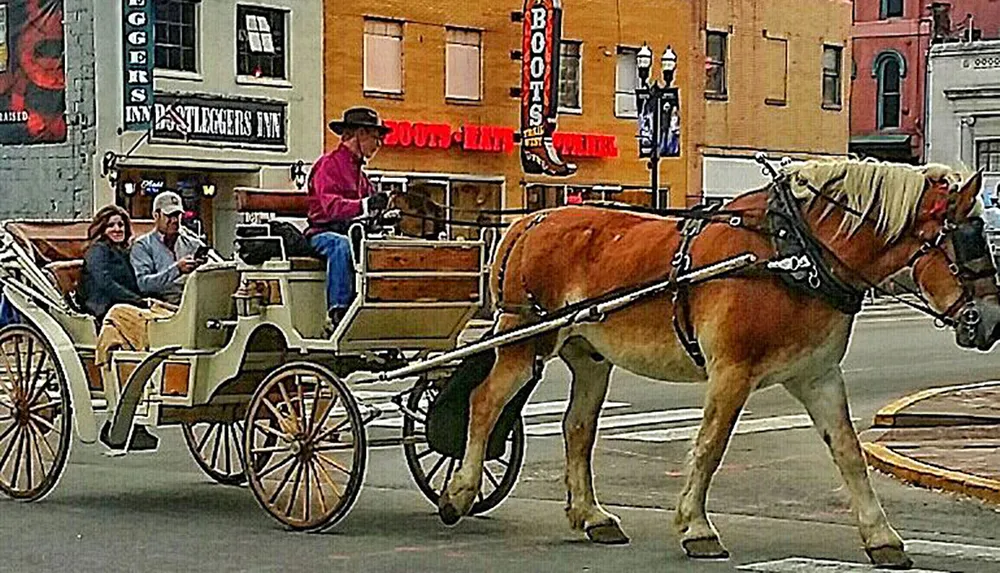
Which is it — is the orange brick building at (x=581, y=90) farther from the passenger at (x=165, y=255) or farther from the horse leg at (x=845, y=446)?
the horse leg at (x=845, y=446)

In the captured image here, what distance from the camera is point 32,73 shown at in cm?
3269

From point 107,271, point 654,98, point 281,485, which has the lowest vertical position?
point 281,485

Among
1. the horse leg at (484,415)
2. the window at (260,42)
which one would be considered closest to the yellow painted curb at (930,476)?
the horse leg at (484,415)

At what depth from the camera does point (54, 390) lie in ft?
41.5

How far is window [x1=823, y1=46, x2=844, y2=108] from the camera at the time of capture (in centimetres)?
4772

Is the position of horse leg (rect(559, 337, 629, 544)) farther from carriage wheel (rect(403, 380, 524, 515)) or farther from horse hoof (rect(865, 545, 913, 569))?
horse hoof (rect(865, 545, 913, 569))

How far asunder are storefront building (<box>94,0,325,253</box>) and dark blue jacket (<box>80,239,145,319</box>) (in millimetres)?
17786

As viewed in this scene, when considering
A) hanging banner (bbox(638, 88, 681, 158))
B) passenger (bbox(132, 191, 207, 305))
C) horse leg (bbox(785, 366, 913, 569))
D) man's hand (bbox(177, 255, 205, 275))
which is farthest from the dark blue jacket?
hanging banner (bbox(638, 88, 681, 158))

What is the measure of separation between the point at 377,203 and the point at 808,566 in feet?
11.1

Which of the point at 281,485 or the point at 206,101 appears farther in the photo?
the point at 206,101

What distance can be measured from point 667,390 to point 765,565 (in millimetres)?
11287

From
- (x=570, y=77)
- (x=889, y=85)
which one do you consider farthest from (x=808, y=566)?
(x=889, y=85)

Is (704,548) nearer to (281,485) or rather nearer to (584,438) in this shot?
(584,438)

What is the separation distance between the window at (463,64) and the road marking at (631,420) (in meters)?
19.2
